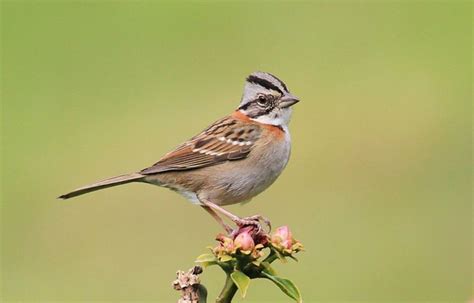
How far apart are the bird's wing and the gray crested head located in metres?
0.07

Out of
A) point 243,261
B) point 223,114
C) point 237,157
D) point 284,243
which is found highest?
point 223,114

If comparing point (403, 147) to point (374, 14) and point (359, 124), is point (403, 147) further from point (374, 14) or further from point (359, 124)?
point (374, 14)

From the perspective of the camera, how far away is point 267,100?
17.6 feet

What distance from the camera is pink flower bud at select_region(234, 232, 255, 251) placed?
2834 mm

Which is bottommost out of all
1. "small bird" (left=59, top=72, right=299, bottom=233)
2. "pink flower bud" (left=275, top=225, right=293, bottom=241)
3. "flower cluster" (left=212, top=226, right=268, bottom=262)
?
"flower cluster" (left=212, top=226, right=268, bottom=262)

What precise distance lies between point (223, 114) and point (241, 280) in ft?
30.1

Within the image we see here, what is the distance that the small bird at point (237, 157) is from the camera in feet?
16.7

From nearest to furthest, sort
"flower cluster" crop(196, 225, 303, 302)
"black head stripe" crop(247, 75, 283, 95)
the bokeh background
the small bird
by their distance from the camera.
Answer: "flower cluster" crop(196, 225, 303, 302)
the small bird
"black head stripe" crop(247, 75, 283, 95)
the bokeh background

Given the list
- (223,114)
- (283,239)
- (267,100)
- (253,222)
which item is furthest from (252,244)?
(223,114)

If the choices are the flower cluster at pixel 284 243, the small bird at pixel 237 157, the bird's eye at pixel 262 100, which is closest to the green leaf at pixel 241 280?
the flower cluster at pixel 284 243

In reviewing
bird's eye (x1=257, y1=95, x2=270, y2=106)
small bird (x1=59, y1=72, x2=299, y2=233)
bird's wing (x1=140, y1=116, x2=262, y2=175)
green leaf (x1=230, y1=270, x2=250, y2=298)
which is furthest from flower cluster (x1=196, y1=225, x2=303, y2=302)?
bird's eye (x1=257, y1=95, x2=270, y2=106)

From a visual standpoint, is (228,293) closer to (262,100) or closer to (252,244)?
(252,244)

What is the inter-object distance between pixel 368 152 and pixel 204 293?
9.40 m

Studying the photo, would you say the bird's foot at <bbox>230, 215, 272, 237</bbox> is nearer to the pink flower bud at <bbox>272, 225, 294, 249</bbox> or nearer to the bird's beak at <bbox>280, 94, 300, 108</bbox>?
the pink flower bud at <bbox>272, 225, 294, 249</bbox>
